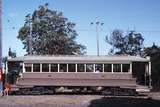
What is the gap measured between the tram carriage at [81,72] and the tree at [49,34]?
27733 mm

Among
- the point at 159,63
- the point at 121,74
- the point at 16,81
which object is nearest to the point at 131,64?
the point at 121,74

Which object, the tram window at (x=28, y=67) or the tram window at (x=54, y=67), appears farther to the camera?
the tram window at (x=28, y=67)

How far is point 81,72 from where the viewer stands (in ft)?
119

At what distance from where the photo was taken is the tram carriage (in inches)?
1417

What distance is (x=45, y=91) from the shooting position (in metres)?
36.7

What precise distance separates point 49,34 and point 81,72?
28998mm

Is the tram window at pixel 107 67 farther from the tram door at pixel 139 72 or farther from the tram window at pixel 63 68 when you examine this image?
the tram window at pixel 63 68

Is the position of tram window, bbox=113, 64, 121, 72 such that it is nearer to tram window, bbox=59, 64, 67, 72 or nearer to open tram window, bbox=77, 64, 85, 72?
open tram window, bbox=77, 64, 85, 72

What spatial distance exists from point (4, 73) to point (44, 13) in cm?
2983

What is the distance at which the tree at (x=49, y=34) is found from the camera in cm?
6469

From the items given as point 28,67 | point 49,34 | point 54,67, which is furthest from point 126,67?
point 49,34

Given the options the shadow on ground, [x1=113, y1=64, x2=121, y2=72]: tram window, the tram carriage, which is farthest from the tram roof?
the shadow on ground

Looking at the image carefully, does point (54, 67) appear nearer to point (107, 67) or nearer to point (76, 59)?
point (76, 59)

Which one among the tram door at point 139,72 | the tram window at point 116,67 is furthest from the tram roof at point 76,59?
the tram door at point 139,72
